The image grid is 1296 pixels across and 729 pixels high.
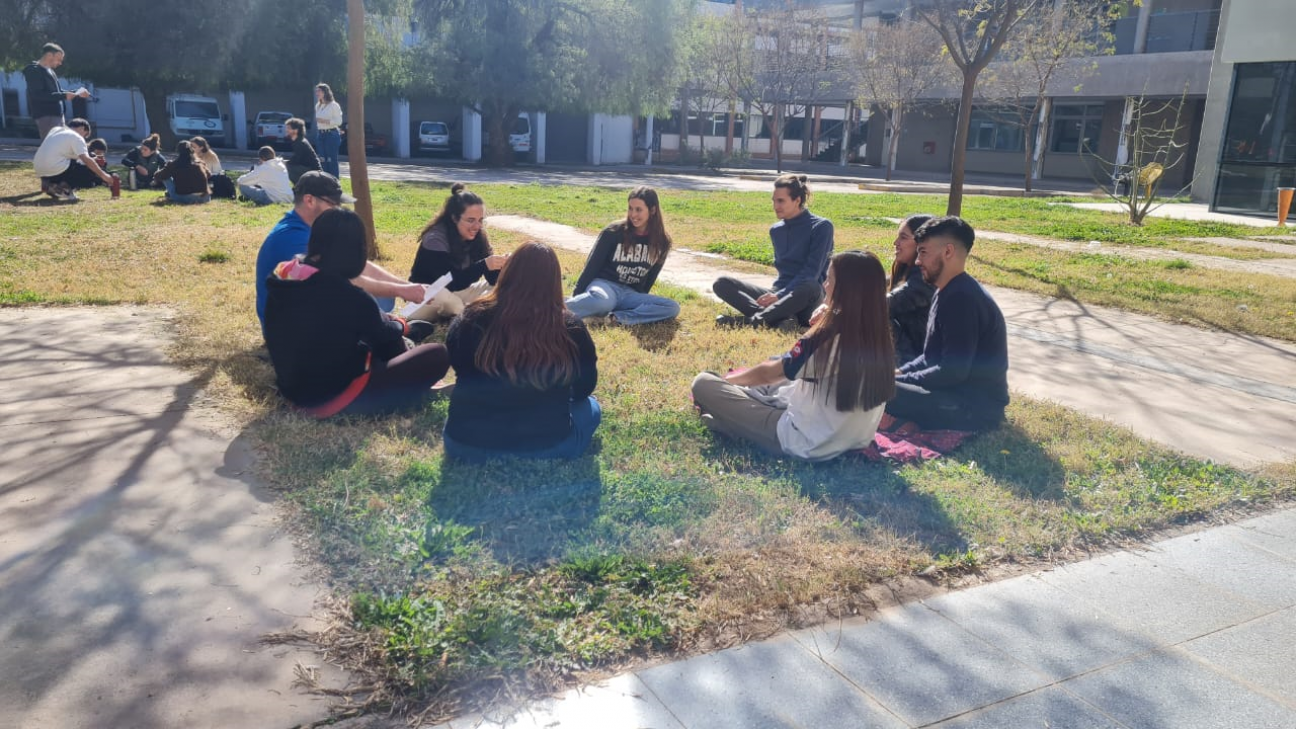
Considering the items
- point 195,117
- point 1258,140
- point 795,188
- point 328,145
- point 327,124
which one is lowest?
point 795,188

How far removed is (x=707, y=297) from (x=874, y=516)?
5.25 m

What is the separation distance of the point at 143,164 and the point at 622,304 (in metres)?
13.2

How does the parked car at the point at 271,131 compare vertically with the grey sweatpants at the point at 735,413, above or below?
above

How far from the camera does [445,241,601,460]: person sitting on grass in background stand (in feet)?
14.2

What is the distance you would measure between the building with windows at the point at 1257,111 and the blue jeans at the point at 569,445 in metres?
22.3

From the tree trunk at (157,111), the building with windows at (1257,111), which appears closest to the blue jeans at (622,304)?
the building with windows at (1257,111)

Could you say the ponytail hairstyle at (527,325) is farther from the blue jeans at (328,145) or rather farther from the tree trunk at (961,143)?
the blue jeans at (328,145)

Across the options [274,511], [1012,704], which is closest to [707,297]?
[274,511]

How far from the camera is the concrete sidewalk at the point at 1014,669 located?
288 centimetres

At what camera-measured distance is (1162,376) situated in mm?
7008

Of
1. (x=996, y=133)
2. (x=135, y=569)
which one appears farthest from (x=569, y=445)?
(x=996, y=133)

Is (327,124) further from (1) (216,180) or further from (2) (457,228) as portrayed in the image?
(2) (457,228)

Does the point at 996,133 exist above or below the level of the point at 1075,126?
below

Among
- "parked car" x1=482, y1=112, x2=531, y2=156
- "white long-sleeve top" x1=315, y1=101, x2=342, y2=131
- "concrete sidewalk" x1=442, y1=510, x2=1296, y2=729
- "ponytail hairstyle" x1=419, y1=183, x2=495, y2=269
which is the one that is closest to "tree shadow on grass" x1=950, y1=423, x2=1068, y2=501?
"concrete sidewalk" x1=442, y1=510, x2=1296, y2=729
